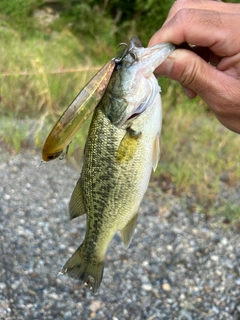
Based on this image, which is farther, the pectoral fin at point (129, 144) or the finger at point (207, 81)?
the finger at point (207, 81)

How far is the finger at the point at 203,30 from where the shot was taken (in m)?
2.07

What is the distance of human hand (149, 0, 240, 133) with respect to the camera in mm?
2074

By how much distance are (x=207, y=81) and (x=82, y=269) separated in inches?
49.1

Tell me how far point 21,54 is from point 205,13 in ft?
12.6

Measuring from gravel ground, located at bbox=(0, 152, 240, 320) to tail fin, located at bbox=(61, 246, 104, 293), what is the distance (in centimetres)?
91

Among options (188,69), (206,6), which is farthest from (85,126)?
(188,69)

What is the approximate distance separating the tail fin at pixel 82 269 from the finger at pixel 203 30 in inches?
48.4

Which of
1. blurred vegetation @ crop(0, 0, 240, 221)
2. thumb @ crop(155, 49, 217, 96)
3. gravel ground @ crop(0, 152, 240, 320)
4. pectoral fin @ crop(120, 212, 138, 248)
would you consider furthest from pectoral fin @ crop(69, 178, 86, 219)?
blurred vegetation @ crop(0, 0, 240, 221)

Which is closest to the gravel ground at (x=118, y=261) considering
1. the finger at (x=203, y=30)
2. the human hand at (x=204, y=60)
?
the human hand at (x=204, y=60)

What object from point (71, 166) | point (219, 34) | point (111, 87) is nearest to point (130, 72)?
point (111, 87)

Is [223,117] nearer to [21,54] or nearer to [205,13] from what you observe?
[205,13]

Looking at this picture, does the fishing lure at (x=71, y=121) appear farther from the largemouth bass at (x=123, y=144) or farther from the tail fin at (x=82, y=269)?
the tail fin at (x=82, y=269)

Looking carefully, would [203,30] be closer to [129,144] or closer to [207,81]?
[207,81]

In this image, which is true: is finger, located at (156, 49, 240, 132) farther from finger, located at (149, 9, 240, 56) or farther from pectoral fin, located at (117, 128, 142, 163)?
pectoral fin, located at (117, 128, 142, 163)
